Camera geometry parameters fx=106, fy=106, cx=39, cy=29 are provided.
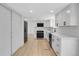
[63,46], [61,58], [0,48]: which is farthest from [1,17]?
[61,58]

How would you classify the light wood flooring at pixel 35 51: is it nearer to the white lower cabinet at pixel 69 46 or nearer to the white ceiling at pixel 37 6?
the white lower cabinet at pixel 69 46

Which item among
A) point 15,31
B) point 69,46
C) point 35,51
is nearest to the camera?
point 69,46

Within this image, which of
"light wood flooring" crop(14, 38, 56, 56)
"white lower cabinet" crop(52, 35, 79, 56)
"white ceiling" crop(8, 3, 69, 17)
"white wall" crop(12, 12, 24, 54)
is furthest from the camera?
"light wood flooring" crop(14, 38, 56, 56)

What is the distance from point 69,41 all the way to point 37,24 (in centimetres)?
914

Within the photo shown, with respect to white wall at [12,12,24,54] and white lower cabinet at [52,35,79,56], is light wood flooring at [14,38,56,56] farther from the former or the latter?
white lower cabinet at [52,35,79,56]

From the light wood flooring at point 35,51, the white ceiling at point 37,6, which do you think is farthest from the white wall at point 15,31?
the white ceiling at point 37,6

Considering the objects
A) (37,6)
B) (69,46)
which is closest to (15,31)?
(37,6)

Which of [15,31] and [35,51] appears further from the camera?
[35,51]

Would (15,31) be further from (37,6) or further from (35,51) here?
(37,6)

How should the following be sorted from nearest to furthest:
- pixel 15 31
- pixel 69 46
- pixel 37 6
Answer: pixel 69 46
pixel 37 6
pixel 15 31

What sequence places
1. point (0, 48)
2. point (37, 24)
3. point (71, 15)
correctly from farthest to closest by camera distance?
point (37, 24) < point (71, 15) < point (0, 48)

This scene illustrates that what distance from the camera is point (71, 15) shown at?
362cm

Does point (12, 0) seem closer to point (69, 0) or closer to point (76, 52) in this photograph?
point (69, 0)

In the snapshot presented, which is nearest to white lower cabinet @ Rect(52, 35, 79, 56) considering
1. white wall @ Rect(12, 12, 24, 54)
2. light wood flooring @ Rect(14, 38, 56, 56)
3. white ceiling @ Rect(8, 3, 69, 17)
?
white ceiling @ Rect(8, 3, 69, 17)
